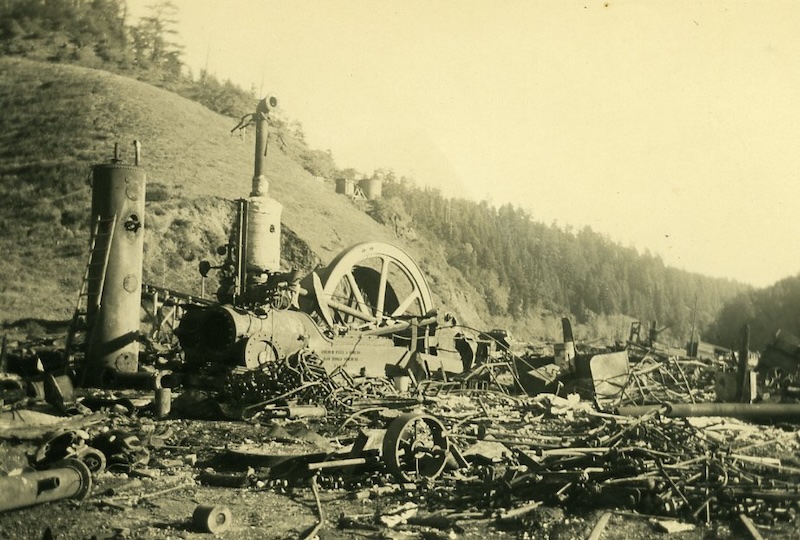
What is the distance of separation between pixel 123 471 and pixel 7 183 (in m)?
22.3

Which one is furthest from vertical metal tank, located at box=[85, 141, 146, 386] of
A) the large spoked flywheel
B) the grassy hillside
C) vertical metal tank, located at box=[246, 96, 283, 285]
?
the grassy hillside

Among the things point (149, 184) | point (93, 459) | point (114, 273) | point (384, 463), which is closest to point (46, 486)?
point (93, 459)

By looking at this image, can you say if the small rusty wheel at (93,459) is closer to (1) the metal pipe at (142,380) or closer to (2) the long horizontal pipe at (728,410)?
(1) the metal pipe at (142,380)

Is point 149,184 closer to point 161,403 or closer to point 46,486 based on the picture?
point 161,403

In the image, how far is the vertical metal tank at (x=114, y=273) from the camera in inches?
421

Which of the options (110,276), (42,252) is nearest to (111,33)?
(42,252)

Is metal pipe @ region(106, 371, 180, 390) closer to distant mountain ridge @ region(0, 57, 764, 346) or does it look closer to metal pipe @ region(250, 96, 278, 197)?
metal pipe @ region(250, 96, 278, 197)

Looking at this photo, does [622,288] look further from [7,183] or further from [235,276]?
[235,276]

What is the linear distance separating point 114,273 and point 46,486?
21.4 feet

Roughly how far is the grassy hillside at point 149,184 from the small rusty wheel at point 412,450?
15.1m

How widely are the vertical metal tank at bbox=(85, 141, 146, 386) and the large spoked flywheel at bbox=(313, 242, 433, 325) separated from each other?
10.7ft

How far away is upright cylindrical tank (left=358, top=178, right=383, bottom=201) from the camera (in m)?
37.6

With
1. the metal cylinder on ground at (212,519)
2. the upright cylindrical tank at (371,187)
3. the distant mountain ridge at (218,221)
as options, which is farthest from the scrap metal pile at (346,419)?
the upright cylindrical tank at (371,187)

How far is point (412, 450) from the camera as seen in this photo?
20.0ft
